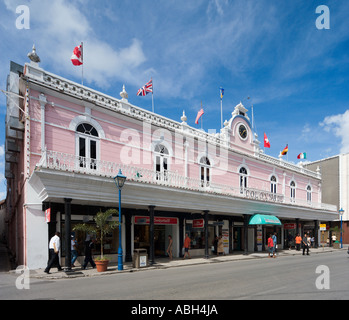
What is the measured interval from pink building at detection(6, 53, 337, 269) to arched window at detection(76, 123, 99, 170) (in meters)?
0.05

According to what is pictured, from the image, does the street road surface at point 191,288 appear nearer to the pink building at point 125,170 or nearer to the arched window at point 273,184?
the pink building at point 125,170

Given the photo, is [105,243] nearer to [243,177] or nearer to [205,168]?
[205,168]

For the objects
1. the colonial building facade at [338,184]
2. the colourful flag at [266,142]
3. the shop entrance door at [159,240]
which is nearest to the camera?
the shop entrance door at [159,240]

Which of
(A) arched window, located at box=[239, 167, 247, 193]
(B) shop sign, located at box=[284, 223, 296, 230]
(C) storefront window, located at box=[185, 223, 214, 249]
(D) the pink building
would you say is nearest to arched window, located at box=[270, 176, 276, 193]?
(D) the pink building

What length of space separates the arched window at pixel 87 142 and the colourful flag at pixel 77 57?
3.25m

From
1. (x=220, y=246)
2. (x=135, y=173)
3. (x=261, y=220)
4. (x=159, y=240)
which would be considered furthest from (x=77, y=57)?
(x=261, y=220)

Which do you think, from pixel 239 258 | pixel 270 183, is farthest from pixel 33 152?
pixel 270 183

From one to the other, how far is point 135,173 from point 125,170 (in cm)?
101

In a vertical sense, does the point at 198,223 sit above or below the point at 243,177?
below

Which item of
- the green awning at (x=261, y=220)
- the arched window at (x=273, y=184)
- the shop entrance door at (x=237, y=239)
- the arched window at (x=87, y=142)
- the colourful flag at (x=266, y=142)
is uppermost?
the colourful flag at (x=266, y=142)

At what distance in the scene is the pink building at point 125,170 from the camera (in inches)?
532

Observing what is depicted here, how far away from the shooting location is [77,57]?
15.7 meters

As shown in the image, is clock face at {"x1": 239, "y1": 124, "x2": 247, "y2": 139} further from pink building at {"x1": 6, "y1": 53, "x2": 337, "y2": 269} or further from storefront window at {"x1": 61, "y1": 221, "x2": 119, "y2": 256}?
storefront window at {"x1": 61, "y1": 221, "x2": 119, "y2": 256}

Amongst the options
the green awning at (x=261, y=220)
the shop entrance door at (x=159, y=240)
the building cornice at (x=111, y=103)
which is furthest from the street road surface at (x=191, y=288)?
the green awning at (x=261, y=220)
